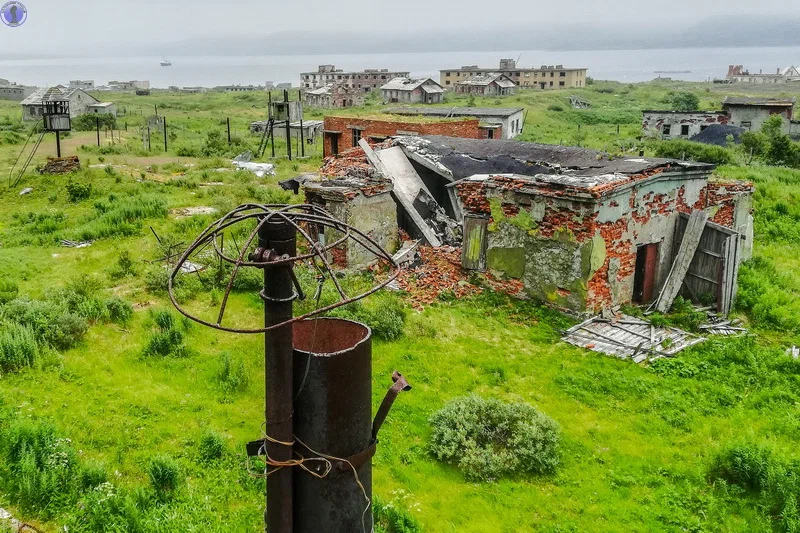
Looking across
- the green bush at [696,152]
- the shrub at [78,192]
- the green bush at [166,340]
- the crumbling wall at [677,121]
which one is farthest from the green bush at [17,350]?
the crumbling wall at [677,121]

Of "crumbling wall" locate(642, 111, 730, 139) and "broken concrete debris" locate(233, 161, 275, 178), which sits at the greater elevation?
"crumbling wall" locate(642, 111, 730, 139)

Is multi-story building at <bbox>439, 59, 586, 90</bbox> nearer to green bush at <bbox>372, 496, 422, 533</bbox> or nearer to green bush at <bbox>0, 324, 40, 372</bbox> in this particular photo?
green bush at <bbox>0, 324, 40, 372</bbox>

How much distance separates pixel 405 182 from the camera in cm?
1672

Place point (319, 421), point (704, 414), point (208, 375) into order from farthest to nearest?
point (208, 375), point (704, 414), point (319, 421)

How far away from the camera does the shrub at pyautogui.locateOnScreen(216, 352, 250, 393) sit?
898cm

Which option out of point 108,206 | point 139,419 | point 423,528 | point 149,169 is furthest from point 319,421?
point 149,169

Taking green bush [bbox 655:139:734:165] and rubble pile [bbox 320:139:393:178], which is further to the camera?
green bush [bbox 655:139:734:165]

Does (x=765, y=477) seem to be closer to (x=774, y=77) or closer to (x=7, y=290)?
(x=7, y=290)

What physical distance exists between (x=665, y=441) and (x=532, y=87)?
98703mm

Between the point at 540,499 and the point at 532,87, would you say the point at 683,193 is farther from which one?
the point at 532,87

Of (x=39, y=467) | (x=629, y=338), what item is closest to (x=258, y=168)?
(x=629, y=338)

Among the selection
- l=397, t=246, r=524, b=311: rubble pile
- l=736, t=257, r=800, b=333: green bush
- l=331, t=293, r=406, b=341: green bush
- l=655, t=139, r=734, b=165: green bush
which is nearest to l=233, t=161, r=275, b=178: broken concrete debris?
l=397, t=246, r=524, b=311: rubble pile

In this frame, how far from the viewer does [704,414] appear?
8.73 metres

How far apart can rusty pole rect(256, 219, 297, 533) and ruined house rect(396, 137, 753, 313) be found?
888 centimetres
